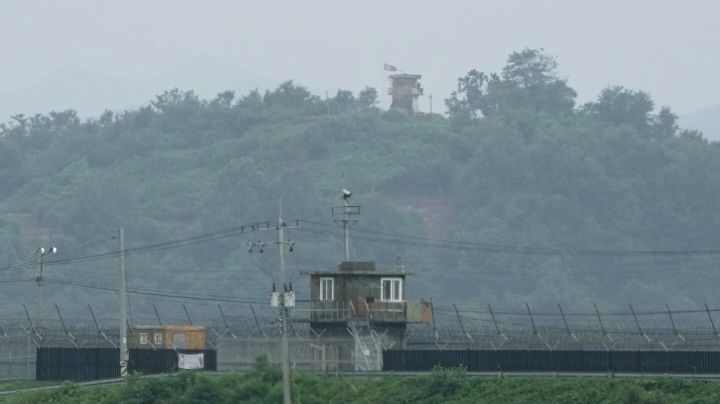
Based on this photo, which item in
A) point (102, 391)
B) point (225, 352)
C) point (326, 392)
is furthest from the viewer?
point (225, 352)

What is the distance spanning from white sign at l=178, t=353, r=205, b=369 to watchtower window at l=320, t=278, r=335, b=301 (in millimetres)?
8329

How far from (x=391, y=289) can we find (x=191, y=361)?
35.4 feet

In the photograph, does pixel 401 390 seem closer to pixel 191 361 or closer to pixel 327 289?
pixel 191 361

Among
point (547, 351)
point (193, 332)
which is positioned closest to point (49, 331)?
point (193, 332)

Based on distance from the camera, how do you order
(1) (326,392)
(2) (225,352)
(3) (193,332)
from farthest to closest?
1. (3) (193,332)
2. (2) (225,352)
3. (1) (326,392)

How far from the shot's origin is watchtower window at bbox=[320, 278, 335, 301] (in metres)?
88.4

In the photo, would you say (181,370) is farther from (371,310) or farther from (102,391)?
(371,310)

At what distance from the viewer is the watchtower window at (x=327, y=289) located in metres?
88.4

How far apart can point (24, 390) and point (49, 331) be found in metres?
14.6

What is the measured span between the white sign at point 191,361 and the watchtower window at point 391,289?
9602mm

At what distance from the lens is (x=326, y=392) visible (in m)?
Answer: 71.3

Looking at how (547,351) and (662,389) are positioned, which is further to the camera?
(547,351)

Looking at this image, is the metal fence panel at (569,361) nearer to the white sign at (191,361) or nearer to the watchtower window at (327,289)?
the white sign at (191,361)

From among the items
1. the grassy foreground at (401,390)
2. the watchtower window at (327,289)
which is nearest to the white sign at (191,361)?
the grassy foreground at (401,390)
